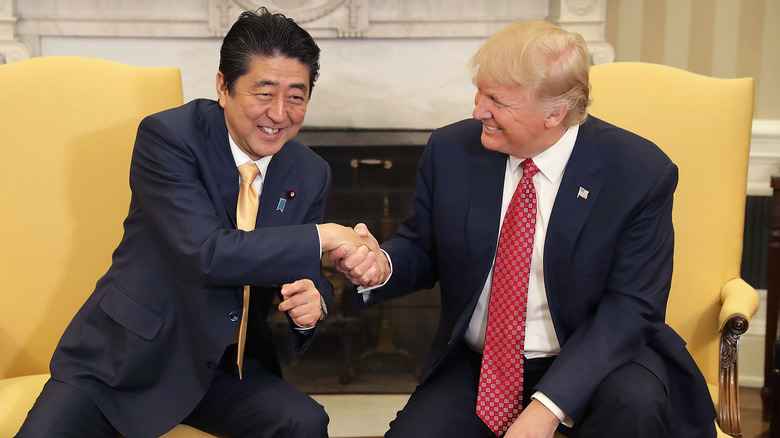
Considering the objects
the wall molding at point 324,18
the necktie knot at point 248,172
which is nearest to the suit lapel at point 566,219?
the necktie knot at point 248,172

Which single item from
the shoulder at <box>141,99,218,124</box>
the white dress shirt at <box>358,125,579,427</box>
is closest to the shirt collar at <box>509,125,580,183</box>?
the white dress shirt at <box>358,125,579,427</box>

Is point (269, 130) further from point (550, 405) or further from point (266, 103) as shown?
point (550, 405)

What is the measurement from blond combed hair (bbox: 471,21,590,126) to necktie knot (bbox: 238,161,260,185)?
59 centimetres

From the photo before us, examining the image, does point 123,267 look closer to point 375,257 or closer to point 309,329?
point 309,329

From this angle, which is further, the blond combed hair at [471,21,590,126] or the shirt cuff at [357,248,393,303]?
the shirt cuff at [357,248,393,303]

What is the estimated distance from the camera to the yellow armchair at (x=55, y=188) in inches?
82.7

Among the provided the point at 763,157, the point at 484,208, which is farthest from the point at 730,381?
the point at 763,157

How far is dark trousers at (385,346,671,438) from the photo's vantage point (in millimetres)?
1616

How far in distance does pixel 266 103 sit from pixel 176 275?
45 centimetres

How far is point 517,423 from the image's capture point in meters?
1.66

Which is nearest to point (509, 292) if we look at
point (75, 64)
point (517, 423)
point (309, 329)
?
point (517, 423)

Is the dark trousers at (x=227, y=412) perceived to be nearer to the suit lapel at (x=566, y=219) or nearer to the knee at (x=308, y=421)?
the knee at (x=308, y=421)

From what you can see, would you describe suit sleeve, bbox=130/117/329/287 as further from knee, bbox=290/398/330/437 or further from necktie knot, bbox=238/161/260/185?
knee, bbox=290/398/330/437

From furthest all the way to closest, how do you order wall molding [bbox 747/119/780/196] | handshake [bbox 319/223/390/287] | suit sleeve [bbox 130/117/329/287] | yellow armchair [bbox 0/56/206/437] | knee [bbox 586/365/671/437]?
wall molding [bbox 747/119/780/196], yellow armchair [bbox 0/56/206/437], handshake [bbox 319/223/390/287], suit sleeve [bbox 130/117/329/287], knee [bbox 586/365/671/437]
